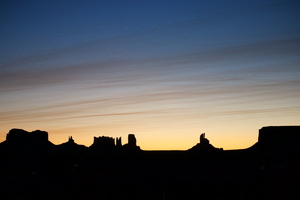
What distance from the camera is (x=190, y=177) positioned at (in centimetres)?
5738

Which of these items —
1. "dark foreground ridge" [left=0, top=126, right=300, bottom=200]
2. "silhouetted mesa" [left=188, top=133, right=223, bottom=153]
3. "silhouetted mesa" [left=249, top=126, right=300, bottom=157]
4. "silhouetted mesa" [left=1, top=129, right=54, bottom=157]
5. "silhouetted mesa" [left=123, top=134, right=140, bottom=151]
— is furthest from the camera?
"silhouetted mesa" [left=1, top=129, right=54, bottom=157]

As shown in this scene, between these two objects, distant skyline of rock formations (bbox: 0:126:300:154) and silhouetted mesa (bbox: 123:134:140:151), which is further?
silhouetted mesa (bbox: 123:134:140:151)

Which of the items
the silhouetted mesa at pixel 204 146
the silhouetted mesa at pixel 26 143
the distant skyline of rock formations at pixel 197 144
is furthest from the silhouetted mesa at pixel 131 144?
the silhouetted mesa at pixel 204 146

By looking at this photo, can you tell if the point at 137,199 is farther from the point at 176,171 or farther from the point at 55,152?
the point at 55,152

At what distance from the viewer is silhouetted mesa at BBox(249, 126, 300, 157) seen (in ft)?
212

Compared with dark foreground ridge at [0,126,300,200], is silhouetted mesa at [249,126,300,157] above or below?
above

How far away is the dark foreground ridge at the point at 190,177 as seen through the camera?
141 ft

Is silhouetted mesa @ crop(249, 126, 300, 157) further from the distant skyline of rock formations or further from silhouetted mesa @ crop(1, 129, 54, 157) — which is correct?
silhouetted mesa @ crop(1, 129, 54, 157)

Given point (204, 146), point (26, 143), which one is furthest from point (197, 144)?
point (26, 143)

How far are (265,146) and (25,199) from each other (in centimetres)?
4378

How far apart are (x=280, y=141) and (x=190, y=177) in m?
19.6

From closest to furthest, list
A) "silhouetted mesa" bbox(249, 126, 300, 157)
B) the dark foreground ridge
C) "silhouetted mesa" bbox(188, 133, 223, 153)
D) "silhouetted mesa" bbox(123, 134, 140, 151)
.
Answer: the dark foreground ridge, "silhouetted mesa" bbox(249, 126, 300, 157), "silhouetted mesa" bbox(188, 133, 223, 153), "silhouetted mesa" bbox(123, 134, 140, 151)

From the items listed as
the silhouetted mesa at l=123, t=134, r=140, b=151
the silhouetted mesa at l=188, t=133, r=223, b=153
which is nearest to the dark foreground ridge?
the silhouetted mesa at l=188, t=133, r=223, b=153

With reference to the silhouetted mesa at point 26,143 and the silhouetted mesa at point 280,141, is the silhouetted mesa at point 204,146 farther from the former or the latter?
the silhouetted mesa at point 26,143
